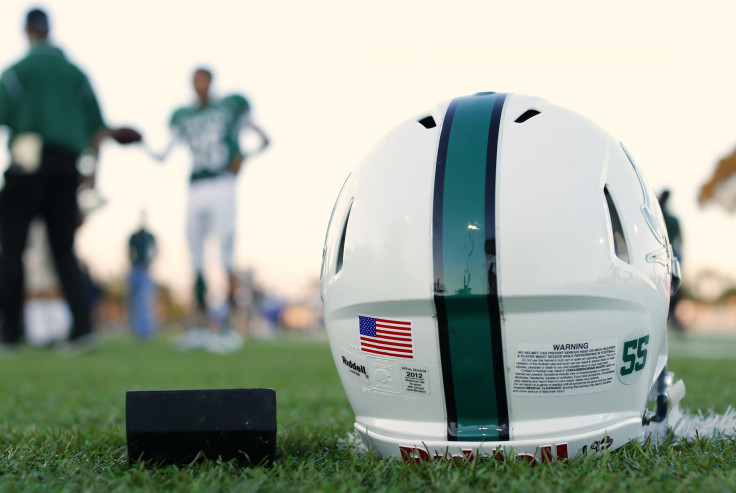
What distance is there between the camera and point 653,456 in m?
1.57

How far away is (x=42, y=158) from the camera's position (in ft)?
17.9

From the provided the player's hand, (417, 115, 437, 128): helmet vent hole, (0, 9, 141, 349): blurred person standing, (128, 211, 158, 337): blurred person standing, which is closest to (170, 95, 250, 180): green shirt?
(0, 9, 141, 349): blurred person standing

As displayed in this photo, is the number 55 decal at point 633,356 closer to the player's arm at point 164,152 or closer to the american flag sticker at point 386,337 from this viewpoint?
the american flag sticker at point 386,337

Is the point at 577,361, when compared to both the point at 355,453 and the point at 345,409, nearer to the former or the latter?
the point at 355,453

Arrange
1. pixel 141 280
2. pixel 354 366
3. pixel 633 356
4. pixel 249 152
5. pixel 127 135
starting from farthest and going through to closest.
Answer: pixel 141 280 → pixel 249 152 → pixel 127 135 → pixel 354 366 → pixel 633 356

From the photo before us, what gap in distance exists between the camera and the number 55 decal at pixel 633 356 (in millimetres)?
1555

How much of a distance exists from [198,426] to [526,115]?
1064 mm

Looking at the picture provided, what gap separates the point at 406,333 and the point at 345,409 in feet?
4.20

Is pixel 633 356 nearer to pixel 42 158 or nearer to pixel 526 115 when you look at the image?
pixel 526 115

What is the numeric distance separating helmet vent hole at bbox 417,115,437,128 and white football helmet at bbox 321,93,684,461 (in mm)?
67

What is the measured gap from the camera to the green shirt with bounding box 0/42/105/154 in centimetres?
548

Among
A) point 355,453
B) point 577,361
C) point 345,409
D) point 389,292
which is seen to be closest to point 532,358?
point 577,361

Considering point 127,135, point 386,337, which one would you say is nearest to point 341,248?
point 386,337

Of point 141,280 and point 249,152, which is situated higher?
point 249,152
